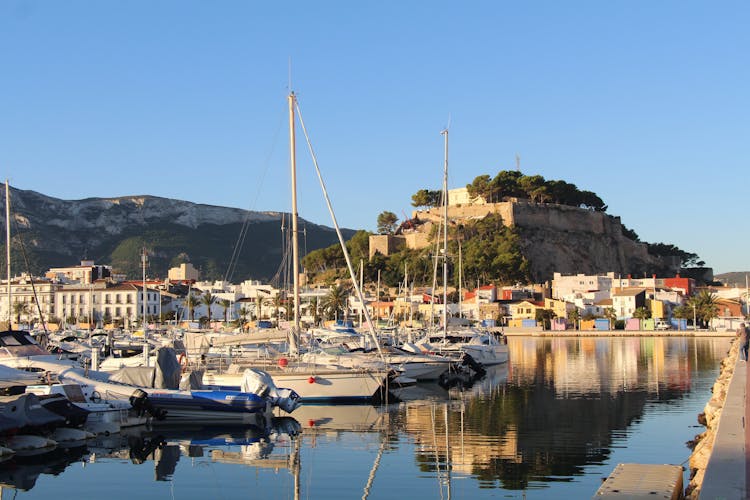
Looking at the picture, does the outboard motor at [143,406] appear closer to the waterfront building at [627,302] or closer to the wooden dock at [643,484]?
the wooden dock at [643,484]

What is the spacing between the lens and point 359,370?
2903 centimetres

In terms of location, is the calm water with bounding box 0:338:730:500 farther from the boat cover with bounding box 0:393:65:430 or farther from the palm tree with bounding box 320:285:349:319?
the palm tree with bounding box 320:285:349:319

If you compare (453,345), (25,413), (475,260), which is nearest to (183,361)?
(25,413)

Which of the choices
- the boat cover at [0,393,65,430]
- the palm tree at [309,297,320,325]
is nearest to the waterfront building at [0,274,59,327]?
the palm tree at [309,297,320,325]

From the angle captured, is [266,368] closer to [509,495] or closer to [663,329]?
[509,495]

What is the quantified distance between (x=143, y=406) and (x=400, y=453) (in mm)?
7314

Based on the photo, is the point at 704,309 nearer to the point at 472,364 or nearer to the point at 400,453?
the point at 472,364

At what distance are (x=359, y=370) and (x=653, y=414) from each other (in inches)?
348

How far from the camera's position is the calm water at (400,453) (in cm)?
1669

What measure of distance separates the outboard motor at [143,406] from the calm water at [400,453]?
61 cm

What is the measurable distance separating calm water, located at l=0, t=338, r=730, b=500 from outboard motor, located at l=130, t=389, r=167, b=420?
2.01 feet

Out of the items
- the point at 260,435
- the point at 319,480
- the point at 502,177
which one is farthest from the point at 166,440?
the point at 502,177

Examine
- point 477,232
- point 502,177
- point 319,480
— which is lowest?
point 319,480

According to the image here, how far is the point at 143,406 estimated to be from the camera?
23.7 metres
